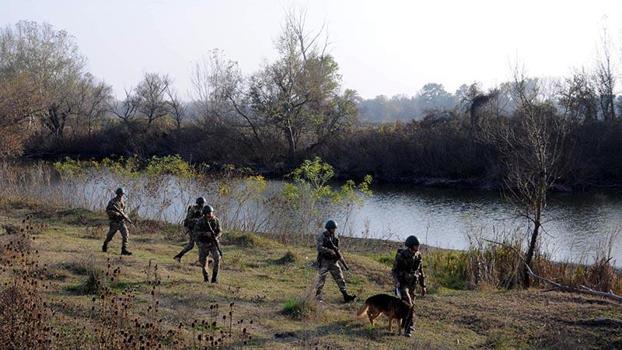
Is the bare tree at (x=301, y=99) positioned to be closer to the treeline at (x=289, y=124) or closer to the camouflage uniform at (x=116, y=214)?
the treeline at (x=289, y=124)

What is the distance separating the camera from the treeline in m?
44.0

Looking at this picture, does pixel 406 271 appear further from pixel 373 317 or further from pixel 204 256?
pixel 204 256

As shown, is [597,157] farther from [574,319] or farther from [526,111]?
[574,319]

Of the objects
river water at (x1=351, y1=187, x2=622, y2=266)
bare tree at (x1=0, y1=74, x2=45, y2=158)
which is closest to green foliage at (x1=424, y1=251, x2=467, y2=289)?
river water at (x1=351, y1=187, x2=622, y2=266)

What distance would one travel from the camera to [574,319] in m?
11.5

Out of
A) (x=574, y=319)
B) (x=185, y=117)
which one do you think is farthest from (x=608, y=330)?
(x=185, y=117)

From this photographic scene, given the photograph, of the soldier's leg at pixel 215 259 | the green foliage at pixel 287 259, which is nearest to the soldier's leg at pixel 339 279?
the soldier's leg at pixel 215 259

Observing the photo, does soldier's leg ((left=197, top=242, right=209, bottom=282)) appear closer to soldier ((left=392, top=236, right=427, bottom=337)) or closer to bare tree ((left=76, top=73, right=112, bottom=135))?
soldier ((left=392, top=236, right=427, bottom=337))

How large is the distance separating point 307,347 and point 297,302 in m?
1.94

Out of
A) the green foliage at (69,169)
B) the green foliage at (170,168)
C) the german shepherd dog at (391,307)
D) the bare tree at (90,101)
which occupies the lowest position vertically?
the german shepherd dog at (391,307)

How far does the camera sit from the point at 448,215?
107 ft

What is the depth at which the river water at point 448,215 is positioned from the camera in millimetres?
23625

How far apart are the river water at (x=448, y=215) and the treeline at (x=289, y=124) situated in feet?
14.7

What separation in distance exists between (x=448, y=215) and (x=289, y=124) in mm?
26281
